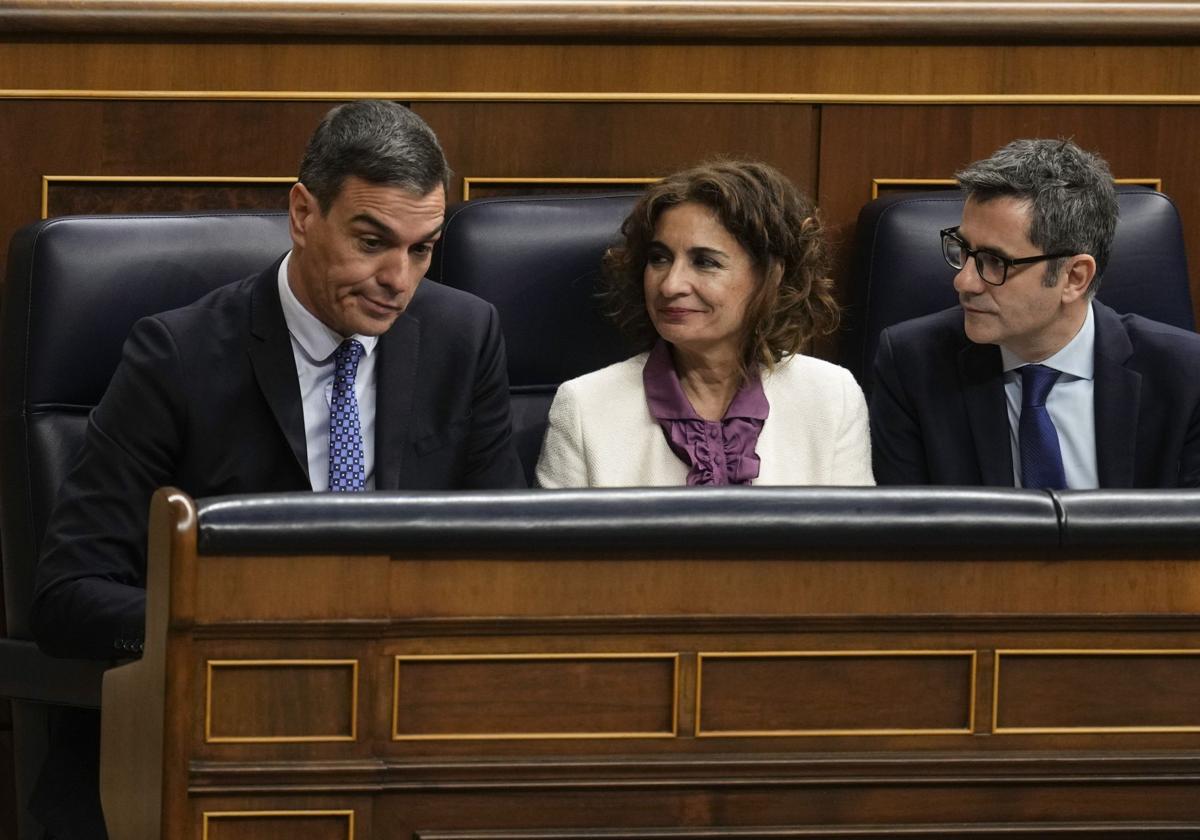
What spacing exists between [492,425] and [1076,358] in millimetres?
660

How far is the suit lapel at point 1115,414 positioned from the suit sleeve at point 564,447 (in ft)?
1.86

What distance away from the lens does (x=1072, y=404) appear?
1.94m

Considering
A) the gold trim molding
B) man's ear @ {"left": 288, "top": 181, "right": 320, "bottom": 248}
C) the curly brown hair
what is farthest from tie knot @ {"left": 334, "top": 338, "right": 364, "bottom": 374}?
the gold trim molding

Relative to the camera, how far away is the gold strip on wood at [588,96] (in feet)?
6.63

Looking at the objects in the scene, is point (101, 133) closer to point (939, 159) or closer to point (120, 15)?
point (120, 15)

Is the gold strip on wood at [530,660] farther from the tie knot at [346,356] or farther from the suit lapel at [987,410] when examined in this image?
the suit lapel at [987,410]

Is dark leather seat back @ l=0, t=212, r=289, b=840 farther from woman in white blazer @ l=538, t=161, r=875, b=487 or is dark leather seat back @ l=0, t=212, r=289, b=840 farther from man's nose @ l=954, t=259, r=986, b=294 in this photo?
man's nose @ l=954, t=259, r=986, b=294

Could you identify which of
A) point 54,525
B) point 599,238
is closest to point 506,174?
point 599,238

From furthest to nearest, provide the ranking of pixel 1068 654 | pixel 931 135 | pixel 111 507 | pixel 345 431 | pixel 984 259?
pixel 931 135 → pixel 984 259 → pixel 345 431 → pixel 111 507 → pixel 1068 654

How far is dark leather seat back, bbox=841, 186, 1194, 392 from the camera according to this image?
2062 millimetres

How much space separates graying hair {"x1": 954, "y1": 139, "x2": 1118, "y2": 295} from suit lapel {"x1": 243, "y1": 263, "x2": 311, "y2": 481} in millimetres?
784

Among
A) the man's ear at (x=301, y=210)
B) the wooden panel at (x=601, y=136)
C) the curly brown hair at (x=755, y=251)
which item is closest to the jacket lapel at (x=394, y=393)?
the man's ear at (x=301, y=210)

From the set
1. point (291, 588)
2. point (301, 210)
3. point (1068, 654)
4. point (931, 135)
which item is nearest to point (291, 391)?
point (301, 210)

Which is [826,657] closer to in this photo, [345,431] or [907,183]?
[345,431]
